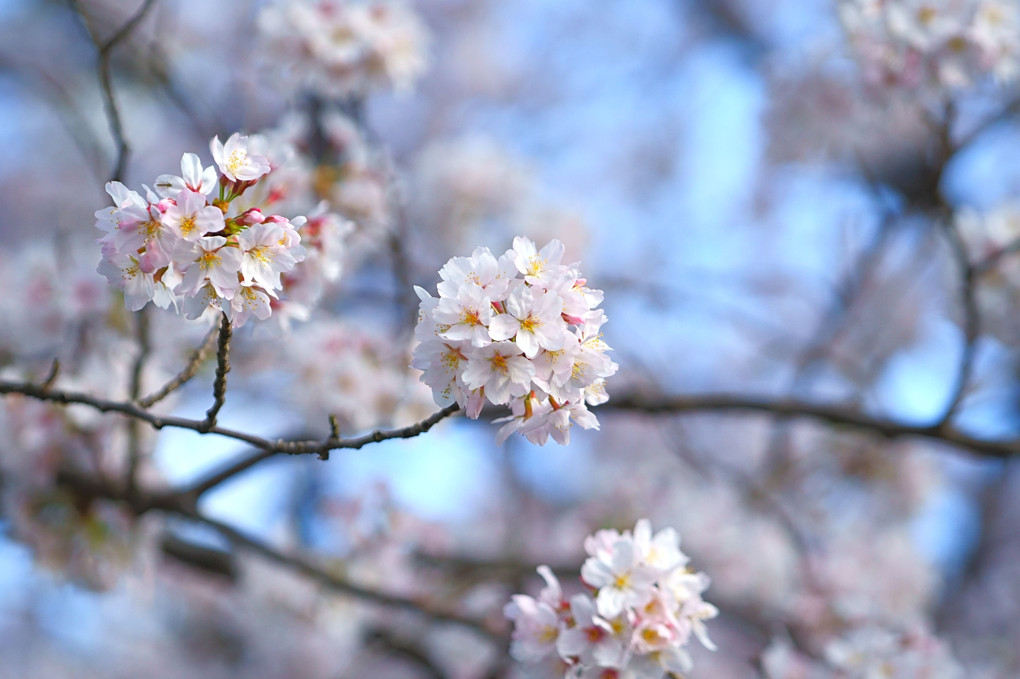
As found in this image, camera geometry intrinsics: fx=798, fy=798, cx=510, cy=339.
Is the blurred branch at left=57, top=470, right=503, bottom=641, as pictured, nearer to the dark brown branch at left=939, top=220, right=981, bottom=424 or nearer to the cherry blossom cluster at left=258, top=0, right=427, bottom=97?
the cherry blossom cluster at left=258, top=0, right=427, bottom=97

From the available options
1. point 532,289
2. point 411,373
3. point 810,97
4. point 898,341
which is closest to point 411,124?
point 898,341

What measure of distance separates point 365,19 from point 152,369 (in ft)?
4.37

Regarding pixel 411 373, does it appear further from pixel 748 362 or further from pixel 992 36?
pixel 748 362

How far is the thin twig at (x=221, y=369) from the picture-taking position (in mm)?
1238

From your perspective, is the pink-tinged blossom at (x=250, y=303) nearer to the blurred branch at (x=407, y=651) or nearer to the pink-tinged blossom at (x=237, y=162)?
the pink-tinged blossom at (x=237, y=162)

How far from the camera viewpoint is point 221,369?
1.25 m

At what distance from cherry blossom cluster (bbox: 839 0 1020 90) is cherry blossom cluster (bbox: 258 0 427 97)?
1.45 metres

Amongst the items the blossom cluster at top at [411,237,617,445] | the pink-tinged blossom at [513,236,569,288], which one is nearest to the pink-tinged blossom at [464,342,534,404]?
the blossom cluster at top at [411,237,617,445]

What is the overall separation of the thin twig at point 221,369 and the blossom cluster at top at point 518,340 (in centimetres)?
32

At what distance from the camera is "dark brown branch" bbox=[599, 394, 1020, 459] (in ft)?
8.06

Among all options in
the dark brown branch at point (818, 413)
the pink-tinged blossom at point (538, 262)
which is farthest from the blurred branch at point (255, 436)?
the dark brown branch at point (818, 413)

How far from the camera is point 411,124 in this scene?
8.42 metres

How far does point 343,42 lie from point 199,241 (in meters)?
1.73

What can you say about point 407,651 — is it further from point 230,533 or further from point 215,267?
point 215,267
